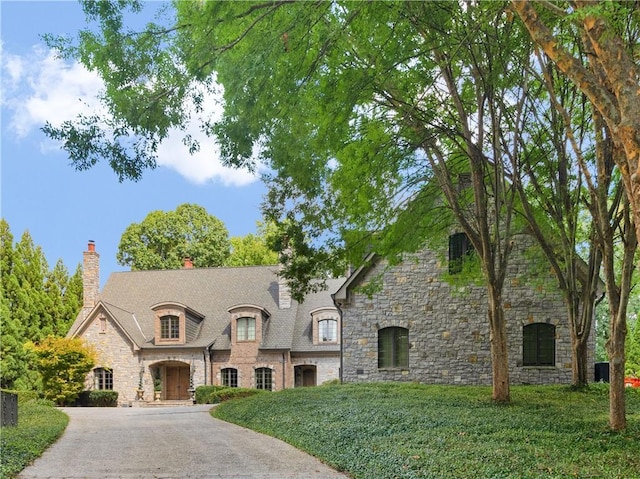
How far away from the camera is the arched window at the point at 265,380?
60.6 feet

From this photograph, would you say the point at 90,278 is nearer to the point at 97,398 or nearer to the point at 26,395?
the point at 97,398

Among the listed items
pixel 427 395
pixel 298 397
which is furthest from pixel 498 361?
pixel 298 397

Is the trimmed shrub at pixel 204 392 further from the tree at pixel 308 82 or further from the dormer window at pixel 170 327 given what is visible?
the tree at pixel 308 82

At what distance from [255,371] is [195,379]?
1.82m

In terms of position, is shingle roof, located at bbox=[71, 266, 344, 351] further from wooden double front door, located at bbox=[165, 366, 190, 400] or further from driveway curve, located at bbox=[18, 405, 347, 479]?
driveway curve, located at bbox=[18, 405, 347, 479]

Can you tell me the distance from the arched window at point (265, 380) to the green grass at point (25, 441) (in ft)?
30.1

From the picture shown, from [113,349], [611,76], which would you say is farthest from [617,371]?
[113,349]

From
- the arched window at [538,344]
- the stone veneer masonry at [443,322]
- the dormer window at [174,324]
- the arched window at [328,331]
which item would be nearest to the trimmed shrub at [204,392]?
the dormer window at [174,324]

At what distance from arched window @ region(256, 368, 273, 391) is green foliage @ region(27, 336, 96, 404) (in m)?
4.79

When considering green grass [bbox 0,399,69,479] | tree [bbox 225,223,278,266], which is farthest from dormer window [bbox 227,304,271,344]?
green grass [bbox 0,399,69,479]

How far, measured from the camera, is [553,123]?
9250mm

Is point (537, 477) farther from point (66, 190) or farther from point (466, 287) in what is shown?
point (466, 287)

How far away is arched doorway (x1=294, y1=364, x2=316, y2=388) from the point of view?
1859 centimetres

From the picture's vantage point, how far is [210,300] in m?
19.5
